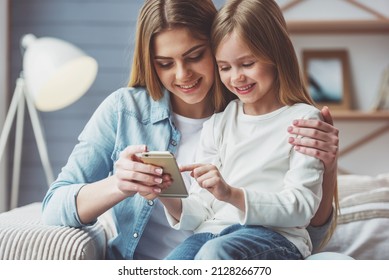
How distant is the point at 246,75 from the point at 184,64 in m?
0.12

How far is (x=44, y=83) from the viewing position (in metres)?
1.59

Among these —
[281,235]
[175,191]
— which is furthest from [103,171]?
[281,235]

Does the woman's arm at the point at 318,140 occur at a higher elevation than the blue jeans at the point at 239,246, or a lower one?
higher

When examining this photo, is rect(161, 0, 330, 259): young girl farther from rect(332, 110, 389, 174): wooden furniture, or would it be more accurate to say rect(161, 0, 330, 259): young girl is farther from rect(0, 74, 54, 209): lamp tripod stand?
rect(332, 110, 389, 174): wooden furniture

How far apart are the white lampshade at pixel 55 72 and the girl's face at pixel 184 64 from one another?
0.46m

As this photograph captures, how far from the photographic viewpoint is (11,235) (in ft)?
3.34

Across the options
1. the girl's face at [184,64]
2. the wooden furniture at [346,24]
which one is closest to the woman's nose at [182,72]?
the girl's face at [184,64]

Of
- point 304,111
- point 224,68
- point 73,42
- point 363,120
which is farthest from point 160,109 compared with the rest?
point 363,120

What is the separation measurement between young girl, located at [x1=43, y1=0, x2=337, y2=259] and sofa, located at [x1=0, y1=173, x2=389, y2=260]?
0.16ft

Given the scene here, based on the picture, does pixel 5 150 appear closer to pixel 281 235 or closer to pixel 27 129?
pixel 27 129

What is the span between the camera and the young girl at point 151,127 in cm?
106

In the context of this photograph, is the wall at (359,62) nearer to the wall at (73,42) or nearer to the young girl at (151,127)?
the wall at (73,42)

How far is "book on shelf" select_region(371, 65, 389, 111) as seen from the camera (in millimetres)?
2164

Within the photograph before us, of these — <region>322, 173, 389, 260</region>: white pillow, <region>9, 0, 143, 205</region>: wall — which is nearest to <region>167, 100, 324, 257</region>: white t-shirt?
<region>322, 173, 389, 260</region>: white pillow
